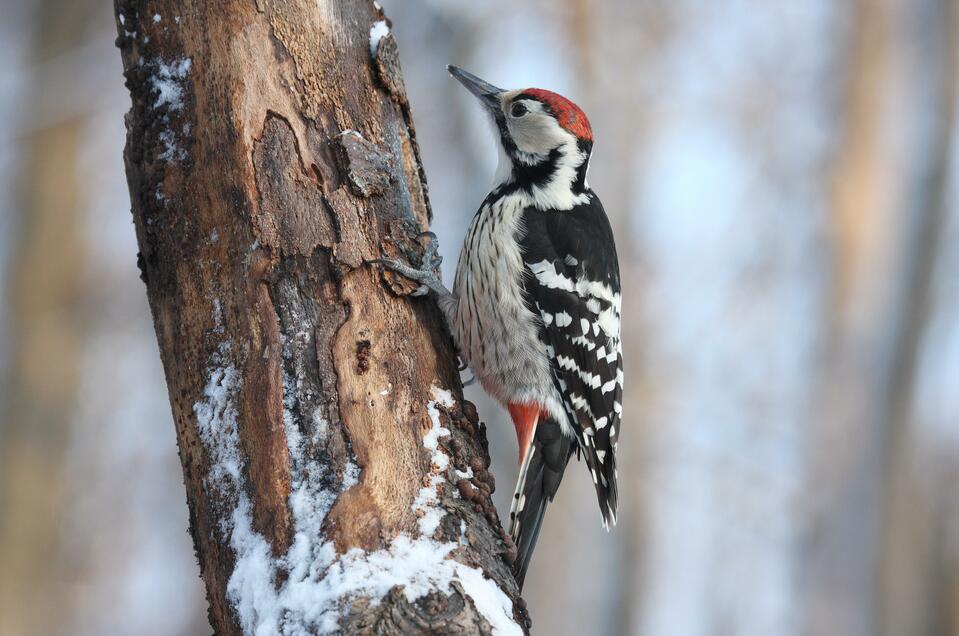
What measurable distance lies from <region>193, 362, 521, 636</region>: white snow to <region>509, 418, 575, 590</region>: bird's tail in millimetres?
1094

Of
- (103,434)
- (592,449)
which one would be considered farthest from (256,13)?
(103,434)

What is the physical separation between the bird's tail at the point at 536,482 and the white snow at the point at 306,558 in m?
1.09

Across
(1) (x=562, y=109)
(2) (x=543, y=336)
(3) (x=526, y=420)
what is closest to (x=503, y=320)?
(2) (x=543, y=336)

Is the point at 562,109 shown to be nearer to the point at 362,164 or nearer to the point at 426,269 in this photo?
the point at 426,269

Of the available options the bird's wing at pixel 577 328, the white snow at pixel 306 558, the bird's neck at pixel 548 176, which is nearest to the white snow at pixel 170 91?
the white snow at pixel 306 558

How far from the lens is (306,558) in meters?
2.24

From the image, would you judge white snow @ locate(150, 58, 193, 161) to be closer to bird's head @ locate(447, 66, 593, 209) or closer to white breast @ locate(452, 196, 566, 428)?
white breast @ locate(452, 196, 566, 428)

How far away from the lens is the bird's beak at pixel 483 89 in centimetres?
442

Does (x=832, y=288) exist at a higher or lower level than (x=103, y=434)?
higher

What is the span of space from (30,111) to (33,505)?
403cm

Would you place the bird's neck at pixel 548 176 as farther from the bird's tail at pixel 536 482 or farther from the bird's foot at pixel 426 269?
the bird's tail at pixel 536 482

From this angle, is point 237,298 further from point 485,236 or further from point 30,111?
point 30,111

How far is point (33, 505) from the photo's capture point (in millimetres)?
8414

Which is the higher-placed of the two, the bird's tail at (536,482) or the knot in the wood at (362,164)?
the knot in the wood at (362,164)
